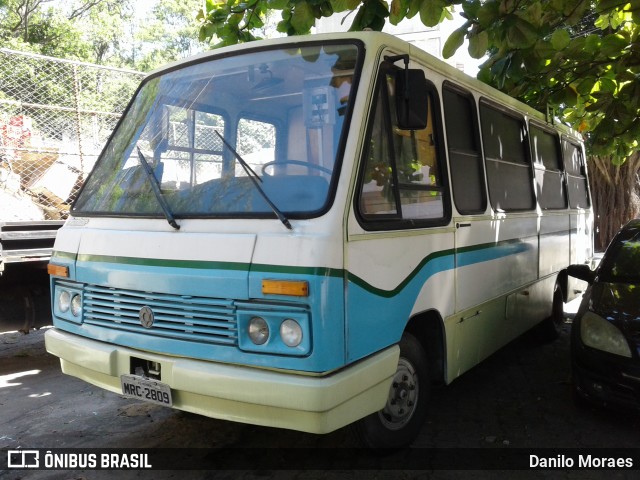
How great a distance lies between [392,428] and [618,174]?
53.5ft

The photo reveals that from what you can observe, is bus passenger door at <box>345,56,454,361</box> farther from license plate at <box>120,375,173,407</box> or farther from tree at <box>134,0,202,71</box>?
tree at <box>134,0,202,71</box>

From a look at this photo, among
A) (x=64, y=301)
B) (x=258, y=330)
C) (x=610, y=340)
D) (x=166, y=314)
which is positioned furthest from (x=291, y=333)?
(x=610, y=340)

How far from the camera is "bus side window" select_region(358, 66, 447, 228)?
10.4 ft

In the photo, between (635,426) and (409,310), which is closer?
(409,310)

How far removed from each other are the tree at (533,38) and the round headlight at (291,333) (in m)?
2.54

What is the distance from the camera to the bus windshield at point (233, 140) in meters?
3.09

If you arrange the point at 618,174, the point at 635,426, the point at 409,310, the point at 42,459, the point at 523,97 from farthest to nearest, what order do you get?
the point at 618,174, the point at 523,97, the point at 635,426, the point at 42,459, the point at 409,310

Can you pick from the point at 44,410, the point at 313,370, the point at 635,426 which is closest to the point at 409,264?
the point at 313,370

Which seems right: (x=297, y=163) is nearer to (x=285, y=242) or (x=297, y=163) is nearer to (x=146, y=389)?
(x=285, y=242)

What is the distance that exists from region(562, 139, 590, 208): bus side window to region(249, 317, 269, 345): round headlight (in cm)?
574

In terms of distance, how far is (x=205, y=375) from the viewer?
2922 mm

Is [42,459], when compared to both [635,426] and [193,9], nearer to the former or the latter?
[635,426]

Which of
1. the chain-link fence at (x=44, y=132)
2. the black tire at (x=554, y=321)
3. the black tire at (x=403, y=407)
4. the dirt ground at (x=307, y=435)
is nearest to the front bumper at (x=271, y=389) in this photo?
the black tire at (x=403, y=407)

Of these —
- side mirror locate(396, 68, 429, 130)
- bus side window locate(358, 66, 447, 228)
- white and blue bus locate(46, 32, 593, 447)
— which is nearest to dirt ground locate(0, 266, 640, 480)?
white and blue bus locate(46, 32, 593, 447)
